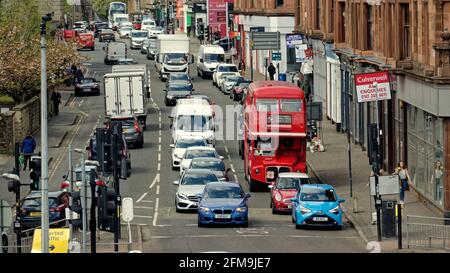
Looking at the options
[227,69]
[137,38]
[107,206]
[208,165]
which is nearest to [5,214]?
[107,206]

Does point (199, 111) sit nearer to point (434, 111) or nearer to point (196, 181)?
point (196, 181)

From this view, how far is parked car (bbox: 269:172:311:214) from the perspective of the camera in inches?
1564

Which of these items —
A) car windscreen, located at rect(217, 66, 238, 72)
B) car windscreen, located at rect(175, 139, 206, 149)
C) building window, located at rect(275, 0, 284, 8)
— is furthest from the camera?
building window, located at rect(275, 0, 284, 8)

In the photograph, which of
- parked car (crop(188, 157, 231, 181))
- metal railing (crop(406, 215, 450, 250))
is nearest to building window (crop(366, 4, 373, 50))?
parked car (crop(188, 157, 231, 181))

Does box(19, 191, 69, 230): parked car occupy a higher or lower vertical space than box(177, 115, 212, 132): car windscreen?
lower

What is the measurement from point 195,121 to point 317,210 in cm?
2183

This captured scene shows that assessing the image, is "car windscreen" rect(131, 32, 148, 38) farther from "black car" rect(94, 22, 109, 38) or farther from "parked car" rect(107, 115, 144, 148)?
"parked car" rect(107, 115, 144, 148)

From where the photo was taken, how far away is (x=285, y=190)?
40062mm

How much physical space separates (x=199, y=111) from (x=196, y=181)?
625 inches

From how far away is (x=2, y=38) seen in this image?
69938 millimetres

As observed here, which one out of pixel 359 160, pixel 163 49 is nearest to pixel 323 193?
pixel 359 160

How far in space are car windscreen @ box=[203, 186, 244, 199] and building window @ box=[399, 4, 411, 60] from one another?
12.3 meters

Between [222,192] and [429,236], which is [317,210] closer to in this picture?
[222,192]

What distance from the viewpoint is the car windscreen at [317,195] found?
36188 mm
